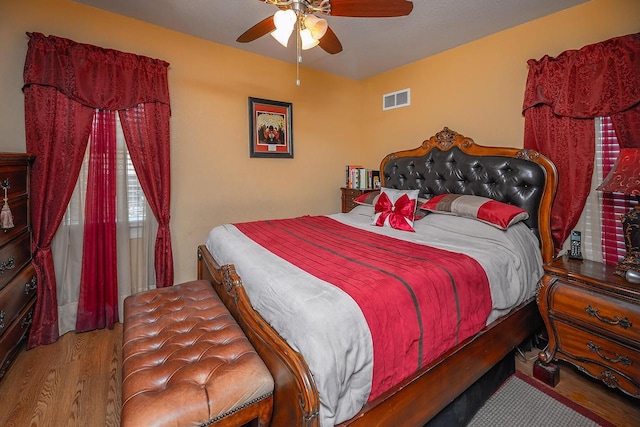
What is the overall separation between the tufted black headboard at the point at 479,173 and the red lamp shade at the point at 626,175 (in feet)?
1.76

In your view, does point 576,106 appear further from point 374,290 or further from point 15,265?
point 15,265

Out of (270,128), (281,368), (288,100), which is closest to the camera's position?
(281,368)

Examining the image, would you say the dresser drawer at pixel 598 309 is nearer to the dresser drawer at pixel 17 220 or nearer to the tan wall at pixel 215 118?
the tan wall at pixel 215 118

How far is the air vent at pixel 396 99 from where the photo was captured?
3.50 meters

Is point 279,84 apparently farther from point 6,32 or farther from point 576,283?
point 576,283

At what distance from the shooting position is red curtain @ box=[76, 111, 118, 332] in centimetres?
243

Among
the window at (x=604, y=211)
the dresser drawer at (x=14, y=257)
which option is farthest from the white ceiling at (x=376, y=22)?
the dresser drawer at (x=14, y=257)

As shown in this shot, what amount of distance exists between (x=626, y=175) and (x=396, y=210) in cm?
141

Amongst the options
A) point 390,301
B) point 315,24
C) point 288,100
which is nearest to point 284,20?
point 315,24

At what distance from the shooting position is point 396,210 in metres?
2.58

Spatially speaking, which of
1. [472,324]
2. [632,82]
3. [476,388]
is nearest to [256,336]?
[472,324]

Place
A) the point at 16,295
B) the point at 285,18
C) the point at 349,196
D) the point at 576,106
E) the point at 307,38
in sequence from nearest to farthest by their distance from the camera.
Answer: the point at 285,18 < the point at 307,38 < the point at 16,295 < the point at 576,106 < the point at 349,196

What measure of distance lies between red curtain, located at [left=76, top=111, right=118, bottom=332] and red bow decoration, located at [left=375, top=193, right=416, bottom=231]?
7.61ft

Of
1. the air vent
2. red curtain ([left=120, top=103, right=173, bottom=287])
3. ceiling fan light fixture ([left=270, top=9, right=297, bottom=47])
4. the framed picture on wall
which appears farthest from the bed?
ceiling fan light fixture ([left=270, top=9, right=297, bottom=47])
